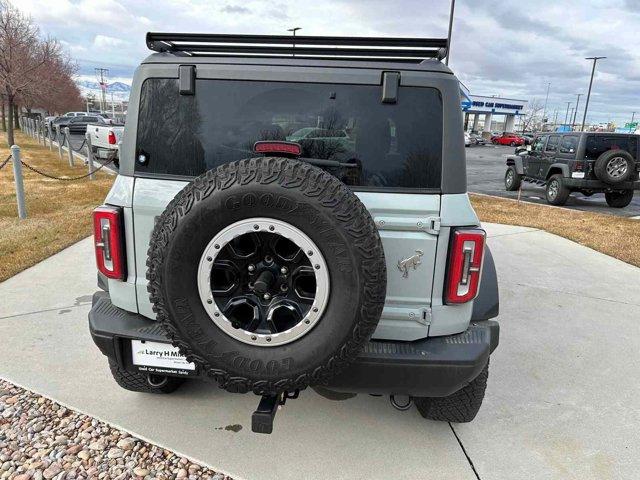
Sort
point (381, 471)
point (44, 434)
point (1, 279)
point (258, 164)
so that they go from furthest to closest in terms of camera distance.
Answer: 1. point (1, 279)
2. point (44, 434)
3. point (381, 471)
4. point (258, 164)

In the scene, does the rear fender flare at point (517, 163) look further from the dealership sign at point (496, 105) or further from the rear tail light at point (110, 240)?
the dealership sign at point (496, 105)

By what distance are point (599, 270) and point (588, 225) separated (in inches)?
131

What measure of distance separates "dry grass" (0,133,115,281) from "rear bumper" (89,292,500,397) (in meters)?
3.27

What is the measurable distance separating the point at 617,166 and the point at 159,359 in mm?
11562

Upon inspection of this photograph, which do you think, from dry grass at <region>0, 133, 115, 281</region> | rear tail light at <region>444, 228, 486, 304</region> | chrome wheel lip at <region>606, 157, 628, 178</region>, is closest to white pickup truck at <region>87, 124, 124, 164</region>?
dry grass at <region>0, 133, 115, 281</region>

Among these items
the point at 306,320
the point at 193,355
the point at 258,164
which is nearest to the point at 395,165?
the point at 258,164

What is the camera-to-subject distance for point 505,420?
2.80 m

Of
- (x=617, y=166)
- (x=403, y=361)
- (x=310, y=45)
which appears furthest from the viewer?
(x=617, y=166)

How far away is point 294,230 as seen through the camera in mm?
1834

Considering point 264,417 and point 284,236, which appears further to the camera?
point 264,417

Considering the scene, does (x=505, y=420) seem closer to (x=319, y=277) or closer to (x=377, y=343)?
(x=377, y=343)

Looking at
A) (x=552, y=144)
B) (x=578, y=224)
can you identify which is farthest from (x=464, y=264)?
(x=552, y=144)

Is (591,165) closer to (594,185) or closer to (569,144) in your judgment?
(594,185)

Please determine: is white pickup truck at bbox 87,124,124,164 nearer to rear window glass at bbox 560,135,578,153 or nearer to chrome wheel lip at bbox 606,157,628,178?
rear window glass at bbox 560,135,578,153
